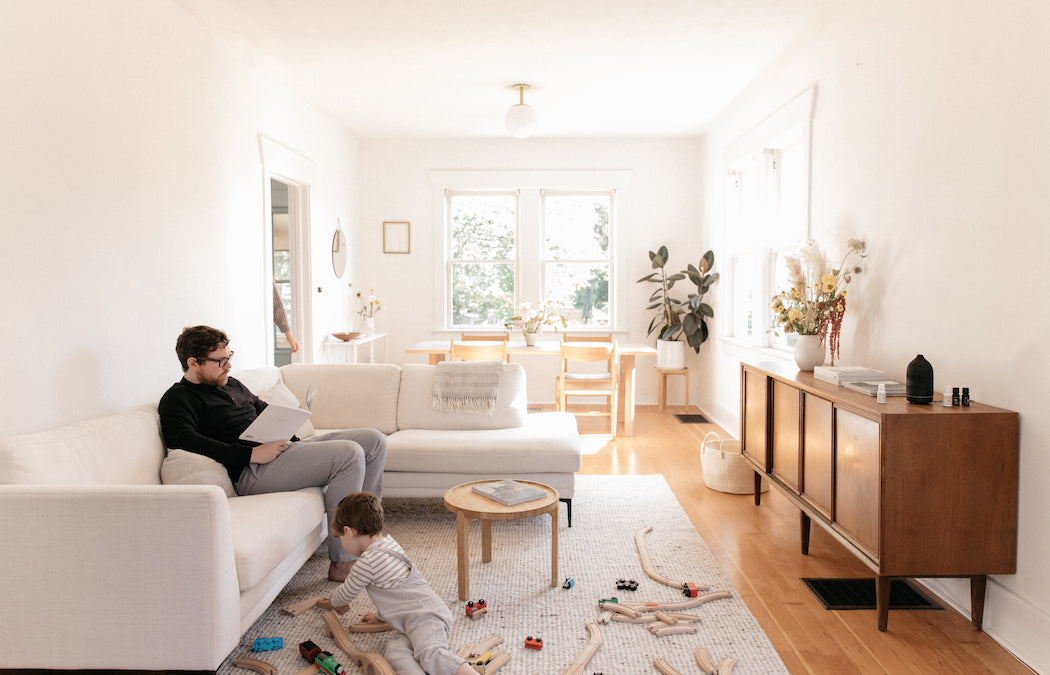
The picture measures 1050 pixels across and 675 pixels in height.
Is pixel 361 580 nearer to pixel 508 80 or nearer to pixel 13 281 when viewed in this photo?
pixel 13 281

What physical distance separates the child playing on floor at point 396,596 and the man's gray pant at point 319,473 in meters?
0.44

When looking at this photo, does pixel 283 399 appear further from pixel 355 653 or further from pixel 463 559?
pixel 355 653

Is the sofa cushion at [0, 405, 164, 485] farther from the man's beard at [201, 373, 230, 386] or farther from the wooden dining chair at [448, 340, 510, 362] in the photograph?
the wooden dining chair at [448, 340, 510, 362]

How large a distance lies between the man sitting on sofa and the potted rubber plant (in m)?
4.02

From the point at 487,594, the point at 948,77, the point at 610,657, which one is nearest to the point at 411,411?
the point at 487,594

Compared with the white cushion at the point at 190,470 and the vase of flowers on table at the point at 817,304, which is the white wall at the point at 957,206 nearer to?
the vase of flowers on table at the point at 817,304

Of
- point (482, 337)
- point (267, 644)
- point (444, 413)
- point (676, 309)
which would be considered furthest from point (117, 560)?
point (676, 309)

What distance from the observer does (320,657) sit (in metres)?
2.18

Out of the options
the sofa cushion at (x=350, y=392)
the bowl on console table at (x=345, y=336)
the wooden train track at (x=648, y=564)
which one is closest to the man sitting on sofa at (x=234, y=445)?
the sofa cushion at (x=350, y=392)

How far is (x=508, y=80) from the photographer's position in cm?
498

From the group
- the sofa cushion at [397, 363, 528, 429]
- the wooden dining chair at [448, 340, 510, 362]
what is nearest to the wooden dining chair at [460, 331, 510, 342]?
the wooden dining chair at [448, 340, 510, 362]

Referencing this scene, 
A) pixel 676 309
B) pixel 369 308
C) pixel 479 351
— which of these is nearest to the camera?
pixel 479 351

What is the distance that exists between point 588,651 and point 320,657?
2.76 ft

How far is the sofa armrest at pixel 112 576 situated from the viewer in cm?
197
